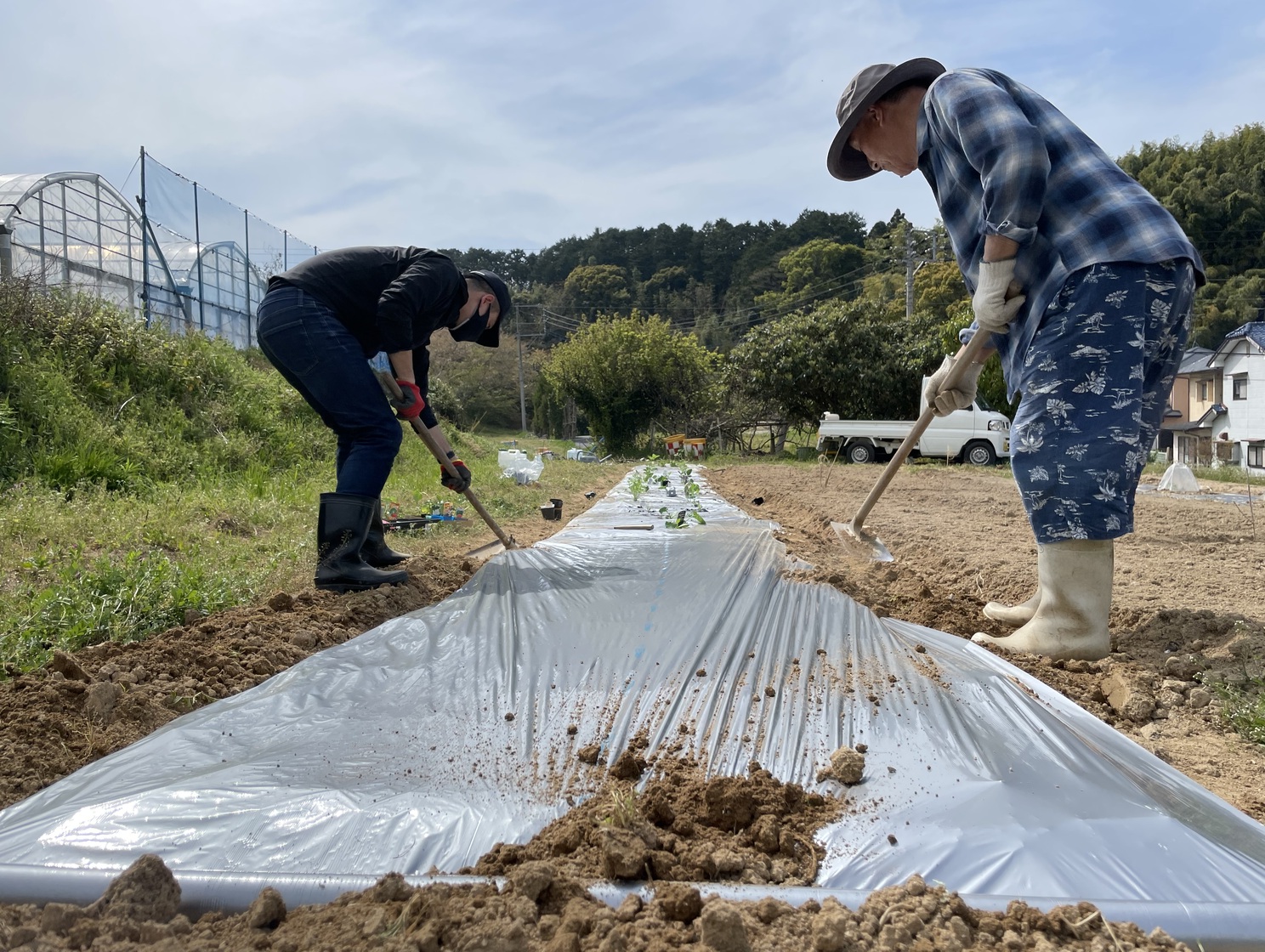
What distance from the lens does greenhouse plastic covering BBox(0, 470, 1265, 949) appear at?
3.40 ft

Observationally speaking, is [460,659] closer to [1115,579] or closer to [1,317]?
[1115,579]

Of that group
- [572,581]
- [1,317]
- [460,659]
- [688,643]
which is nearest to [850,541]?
[572,581]

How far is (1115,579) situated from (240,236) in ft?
51.0

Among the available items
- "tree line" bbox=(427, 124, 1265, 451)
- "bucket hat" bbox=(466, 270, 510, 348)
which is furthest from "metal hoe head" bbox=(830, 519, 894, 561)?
"tree line" bbox=(427, 124, 1265, 451)

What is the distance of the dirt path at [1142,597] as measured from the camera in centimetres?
168

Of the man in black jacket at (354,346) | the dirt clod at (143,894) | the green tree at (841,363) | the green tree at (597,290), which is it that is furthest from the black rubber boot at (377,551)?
the green tree at (597,290)

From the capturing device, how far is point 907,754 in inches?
54.5

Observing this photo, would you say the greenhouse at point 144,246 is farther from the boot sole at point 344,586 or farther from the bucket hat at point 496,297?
the boot sole at point 344,586

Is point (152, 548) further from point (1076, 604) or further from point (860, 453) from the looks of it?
point (860, 453)

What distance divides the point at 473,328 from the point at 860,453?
1308cm

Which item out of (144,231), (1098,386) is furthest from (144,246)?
(1098,386)

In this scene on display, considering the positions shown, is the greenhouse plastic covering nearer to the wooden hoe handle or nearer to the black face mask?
the wooden hoe handle

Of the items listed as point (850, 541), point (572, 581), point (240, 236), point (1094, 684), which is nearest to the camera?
point (1094, 684)

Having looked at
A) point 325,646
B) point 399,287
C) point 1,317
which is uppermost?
point 1,317
